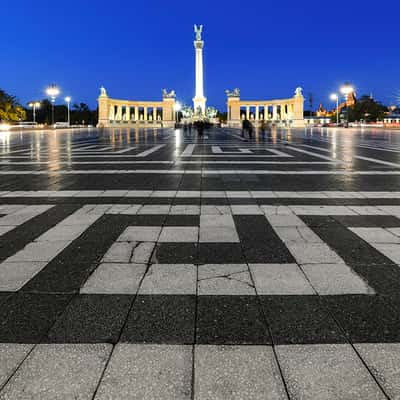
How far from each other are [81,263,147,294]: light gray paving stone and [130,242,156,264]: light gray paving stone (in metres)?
0.14

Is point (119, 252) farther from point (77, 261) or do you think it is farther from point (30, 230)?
point (30, 230)

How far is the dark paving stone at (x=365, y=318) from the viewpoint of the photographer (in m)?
3.04

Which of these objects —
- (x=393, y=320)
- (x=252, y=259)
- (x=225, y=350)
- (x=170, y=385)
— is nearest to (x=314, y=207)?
(x=252, y=259)

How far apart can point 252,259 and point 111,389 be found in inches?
98.9

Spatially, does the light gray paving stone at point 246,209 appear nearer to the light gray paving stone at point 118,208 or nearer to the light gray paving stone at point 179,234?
the light gray paving stone at point 179,234

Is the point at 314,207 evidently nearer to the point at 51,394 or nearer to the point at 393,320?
the point at 393,320

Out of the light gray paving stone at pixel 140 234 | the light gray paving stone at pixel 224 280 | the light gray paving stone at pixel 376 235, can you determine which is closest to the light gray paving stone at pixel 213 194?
the light gray paving stone at pixel 140 234

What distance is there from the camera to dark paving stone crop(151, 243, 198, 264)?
4629mm

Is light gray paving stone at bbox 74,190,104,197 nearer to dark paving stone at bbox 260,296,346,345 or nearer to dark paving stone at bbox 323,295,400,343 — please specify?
dark paving stone at bbox 260,296,346,345

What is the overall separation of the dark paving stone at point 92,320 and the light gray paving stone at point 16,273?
72 centimetres

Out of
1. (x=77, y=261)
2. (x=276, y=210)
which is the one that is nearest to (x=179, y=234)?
(x=77, y=261)

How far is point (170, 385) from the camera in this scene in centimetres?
250

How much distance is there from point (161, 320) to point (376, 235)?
3.60 m

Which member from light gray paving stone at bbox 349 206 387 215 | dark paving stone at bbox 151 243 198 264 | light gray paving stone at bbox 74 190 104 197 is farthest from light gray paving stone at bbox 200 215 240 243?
light gray paving stone at bbox 74 190 104 197
